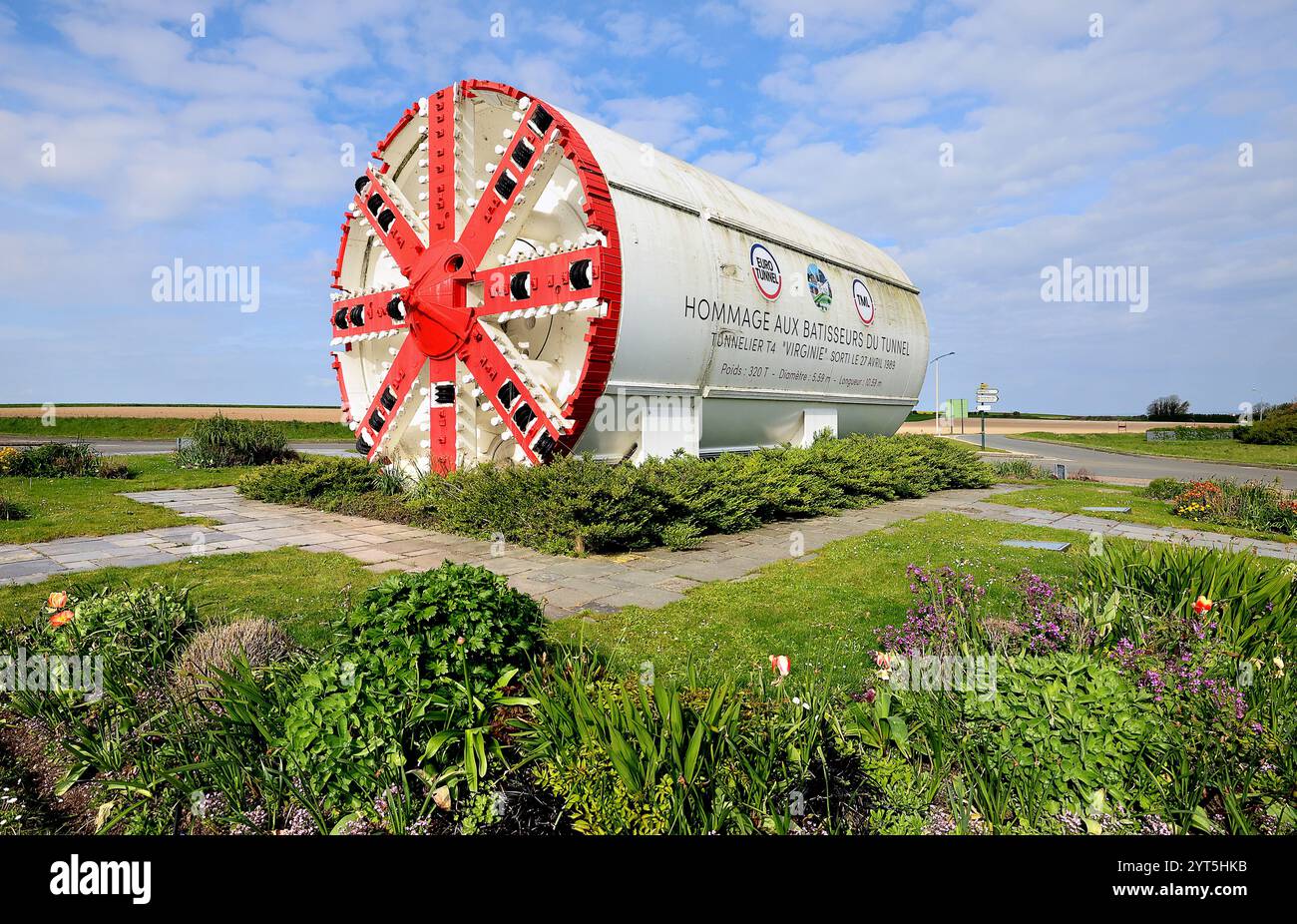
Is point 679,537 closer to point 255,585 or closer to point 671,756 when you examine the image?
point 255,585

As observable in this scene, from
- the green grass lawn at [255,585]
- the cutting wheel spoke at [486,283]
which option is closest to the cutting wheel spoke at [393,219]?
the cutting wheel spoke at [486,283]

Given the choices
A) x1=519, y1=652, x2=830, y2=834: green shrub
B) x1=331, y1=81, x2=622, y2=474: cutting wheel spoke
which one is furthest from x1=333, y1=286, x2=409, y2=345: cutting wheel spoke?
x1=519, y1=652, x2=830, y2=834: green shrub

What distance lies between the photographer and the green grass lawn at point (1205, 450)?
26909mm

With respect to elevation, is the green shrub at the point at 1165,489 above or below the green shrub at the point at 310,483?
below

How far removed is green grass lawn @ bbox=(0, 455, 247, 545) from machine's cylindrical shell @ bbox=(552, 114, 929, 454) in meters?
5.99

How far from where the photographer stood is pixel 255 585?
6.13 metres

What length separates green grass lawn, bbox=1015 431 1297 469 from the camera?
26.9 metres

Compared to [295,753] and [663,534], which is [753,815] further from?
[663,534]

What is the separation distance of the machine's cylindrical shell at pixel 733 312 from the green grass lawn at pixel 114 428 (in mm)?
25475
